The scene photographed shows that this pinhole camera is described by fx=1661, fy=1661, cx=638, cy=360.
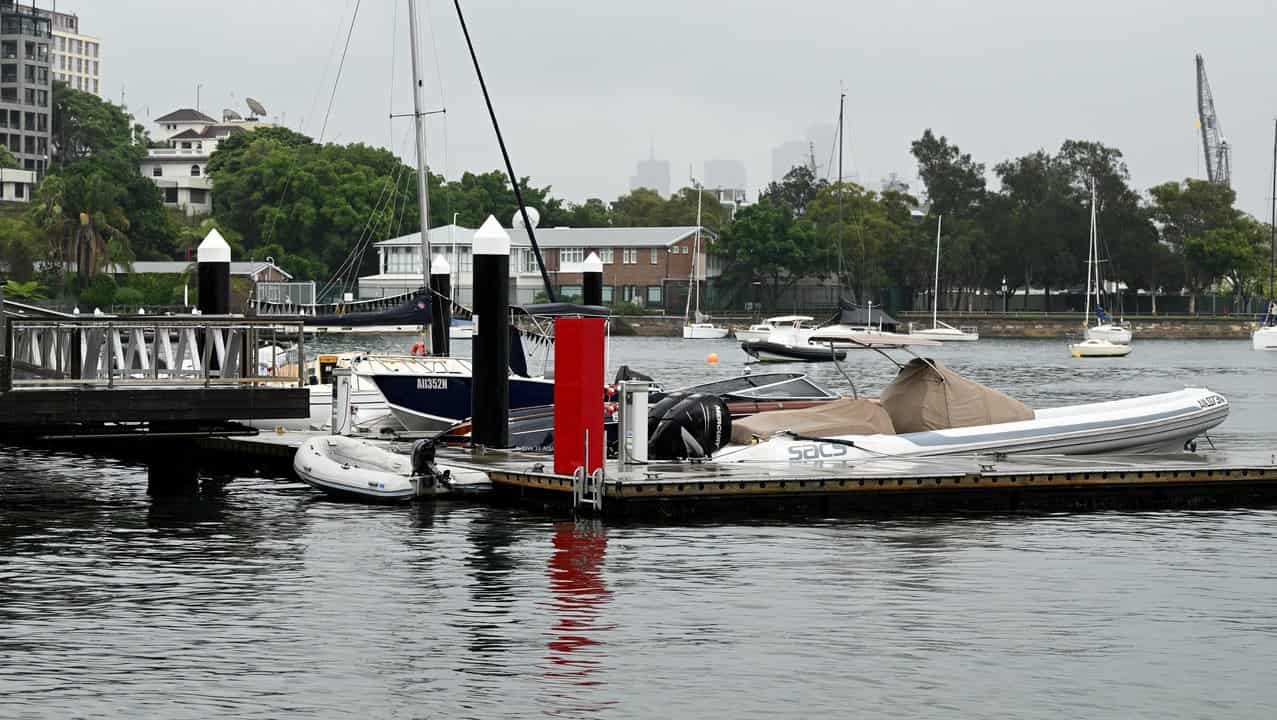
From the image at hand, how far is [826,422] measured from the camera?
83.4 ft

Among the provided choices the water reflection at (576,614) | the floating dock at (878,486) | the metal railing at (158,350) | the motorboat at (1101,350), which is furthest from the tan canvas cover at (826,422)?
the motorboat at (1101,350)

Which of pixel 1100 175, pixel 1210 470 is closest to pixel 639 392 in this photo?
pixel 1210 470

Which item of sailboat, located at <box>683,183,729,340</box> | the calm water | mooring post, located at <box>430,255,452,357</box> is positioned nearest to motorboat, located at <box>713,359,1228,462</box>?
the calm water

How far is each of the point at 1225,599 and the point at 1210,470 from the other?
6.42 meters

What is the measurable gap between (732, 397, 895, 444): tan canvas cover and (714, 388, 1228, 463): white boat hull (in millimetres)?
302

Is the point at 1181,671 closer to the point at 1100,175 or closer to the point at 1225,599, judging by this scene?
the point at 1225,599

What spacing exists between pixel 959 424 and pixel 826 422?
89.5 inches

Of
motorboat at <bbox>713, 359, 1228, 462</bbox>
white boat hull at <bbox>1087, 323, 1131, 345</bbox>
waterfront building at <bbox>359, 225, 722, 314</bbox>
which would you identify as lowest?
motorboat at <bbox>713, 359, 1228, 462</bbox>

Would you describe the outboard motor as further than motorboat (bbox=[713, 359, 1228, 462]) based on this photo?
No

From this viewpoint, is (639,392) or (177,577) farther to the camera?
(639,392)

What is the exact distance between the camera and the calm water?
13.8 meters

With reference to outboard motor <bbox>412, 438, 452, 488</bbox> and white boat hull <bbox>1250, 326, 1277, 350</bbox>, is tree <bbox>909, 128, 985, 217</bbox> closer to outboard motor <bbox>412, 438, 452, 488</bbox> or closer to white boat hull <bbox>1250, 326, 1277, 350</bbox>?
white boat hull <bbox>1250, 326, 1277, 350</bbox>

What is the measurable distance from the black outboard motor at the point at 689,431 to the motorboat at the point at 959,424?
1.11 ft

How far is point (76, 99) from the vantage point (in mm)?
197875
